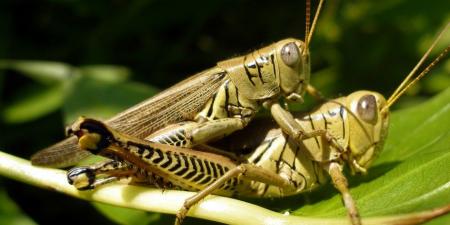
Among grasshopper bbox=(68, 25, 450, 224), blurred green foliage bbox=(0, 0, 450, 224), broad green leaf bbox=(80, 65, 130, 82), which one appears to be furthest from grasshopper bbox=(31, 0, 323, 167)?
blurred green foliage bbox=(0, 0, 450, 224)

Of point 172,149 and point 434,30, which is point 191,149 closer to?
point 172,149

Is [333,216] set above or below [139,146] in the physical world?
below

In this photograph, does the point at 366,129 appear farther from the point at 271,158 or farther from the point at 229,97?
the point at 229,97

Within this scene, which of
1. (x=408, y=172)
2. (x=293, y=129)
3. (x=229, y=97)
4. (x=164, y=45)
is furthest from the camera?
(x=164, y=45)

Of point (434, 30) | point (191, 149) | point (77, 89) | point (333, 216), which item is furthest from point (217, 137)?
point (434, 30)

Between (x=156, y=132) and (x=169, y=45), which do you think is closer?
(x=156, y=132)

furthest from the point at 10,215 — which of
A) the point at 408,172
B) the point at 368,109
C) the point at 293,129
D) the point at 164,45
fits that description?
the point at 408,172

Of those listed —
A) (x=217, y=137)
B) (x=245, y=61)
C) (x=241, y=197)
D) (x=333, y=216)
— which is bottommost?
(x=333, y=216)
